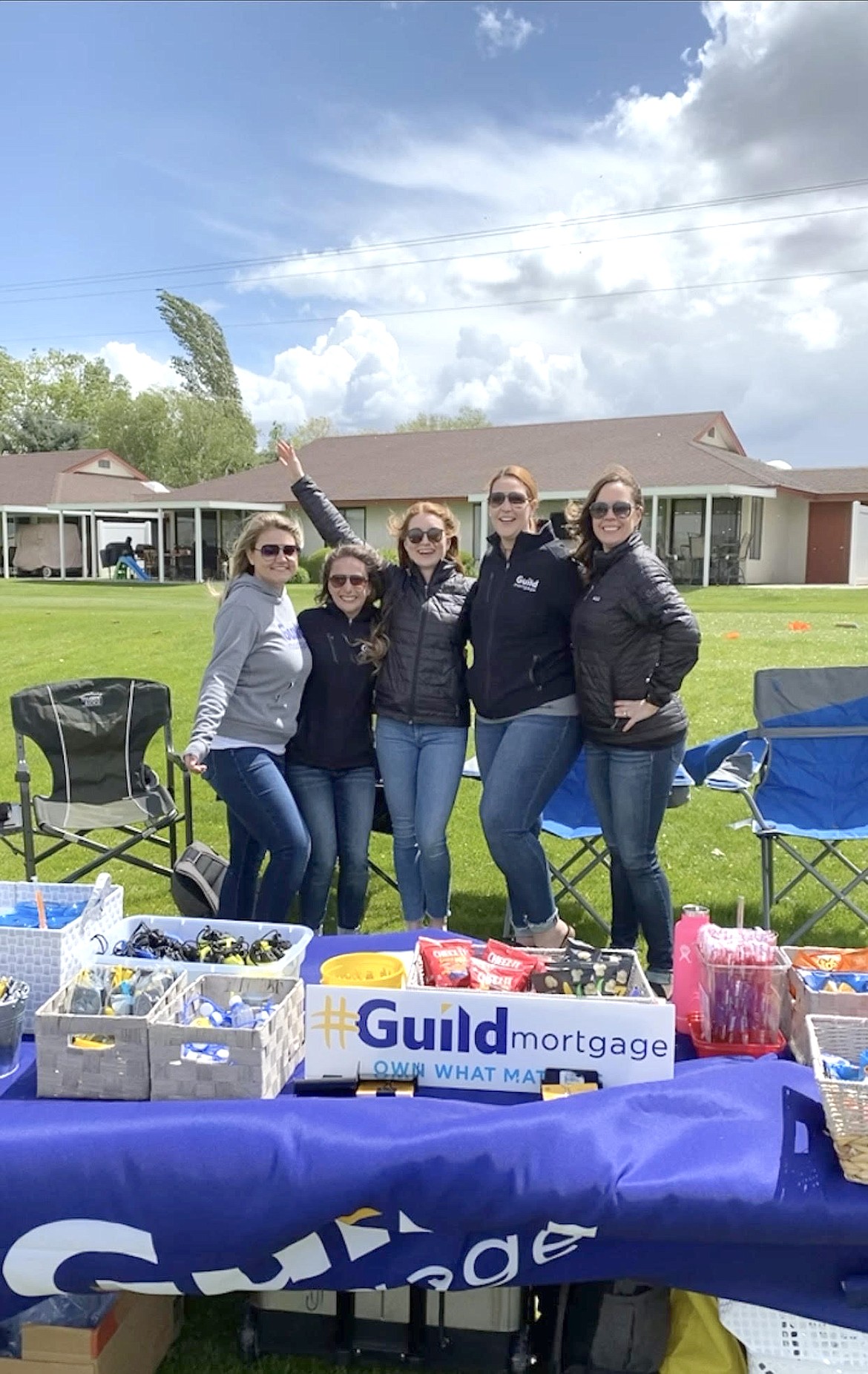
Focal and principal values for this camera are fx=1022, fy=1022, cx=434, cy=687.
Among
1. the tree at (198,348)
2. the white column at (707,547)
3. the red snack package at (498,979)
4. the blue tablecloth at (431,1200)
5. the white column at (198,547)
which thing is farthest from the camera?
the tree at (198,348)

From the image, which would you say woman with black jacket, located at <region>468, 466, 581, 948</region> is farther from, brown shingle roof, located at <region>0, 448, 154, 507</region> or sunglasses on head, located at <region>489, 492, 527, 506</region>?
brown shingle roof, located at <region>0, 448, 154, 507</region>

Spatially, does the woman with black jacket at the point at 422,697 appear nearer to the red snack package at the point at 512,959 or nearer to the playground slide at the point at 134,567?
A: the red snack package at the point at 512,959

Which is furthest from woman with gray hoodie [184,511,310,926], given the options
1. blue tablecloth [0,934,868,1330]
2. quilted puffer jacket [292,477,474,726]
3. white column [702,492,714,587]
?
white column [702,492,714,587]

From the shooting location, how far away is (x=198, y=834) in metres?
5.42

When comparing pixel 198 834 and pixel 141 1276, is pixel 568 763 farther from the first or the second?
pixel 198 834

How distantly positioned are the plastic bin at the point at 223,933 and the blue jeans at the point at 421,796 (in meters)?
0.92

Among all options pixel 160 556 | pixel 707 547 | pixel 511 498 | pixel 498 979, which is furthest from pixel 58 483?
pixel 498 979

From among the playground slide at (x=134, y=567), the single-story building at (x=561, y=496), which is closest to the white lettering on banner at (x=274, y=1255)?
the single-story building at (x=561, y=496)

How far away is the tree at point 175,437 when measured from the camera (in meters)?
42.6

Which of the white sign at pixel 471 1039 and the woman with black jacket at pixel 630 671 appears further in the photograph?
the woman with black jacket at pixel 630 671

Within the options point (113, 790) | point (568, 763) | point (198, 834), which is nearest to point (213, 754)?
point (568, 763)

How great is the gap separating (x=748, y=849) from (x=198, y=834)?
2.82 metres

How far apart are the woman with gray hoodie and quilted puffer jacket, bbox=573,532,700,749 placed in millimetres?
912

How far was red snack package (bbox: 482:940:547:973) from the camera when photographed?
1954 mm
